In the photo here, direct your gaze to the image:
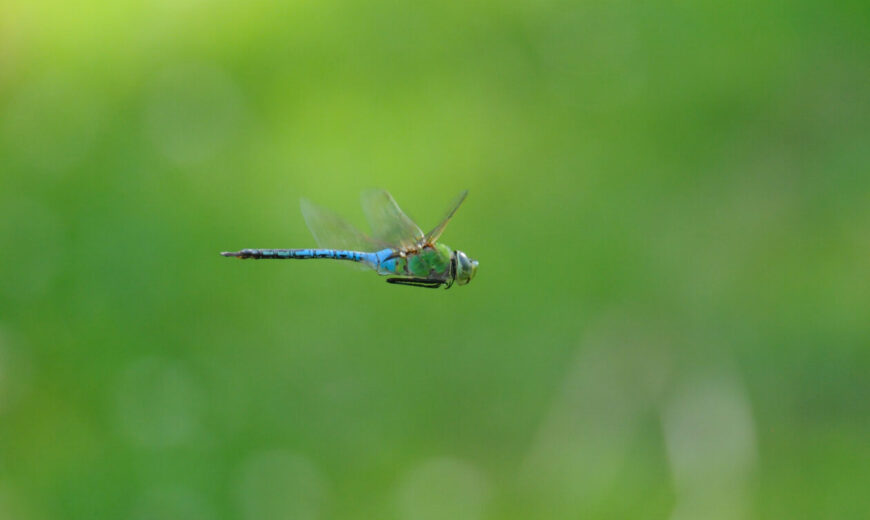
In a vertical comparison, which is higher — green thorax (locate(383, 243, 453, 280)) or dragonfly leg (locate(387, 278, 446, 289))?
green thorax (locate(383, 243, 453, 280))

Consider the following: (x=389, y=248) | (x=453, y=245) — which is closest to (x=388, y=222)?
(x=389, y=248)

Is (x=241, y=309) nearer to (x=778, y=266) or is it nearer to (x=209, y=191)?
(x=209, y=191)

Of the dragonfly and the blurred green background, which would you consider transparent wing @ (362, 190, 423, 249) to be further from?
the blurred green background

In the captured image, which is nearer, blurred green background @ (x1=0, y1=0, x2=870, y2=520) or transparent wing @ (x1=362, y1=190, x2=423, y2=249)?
transparent wing @ (x1=362, y1=190, x2=423, y2=249)

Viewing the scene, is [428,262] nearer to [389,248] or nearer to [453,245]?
[389,248]

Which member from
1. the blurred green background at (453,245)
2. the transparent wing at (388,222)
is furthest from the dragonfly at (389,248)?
the blurred green background at (453,245)

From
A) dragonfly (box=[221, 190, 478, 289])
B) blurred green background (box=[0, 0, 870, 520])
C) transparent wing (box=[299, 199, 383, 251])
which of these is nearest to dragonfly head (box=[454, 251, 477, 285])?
dragonfly (box=[221, 190, 478, 289])
